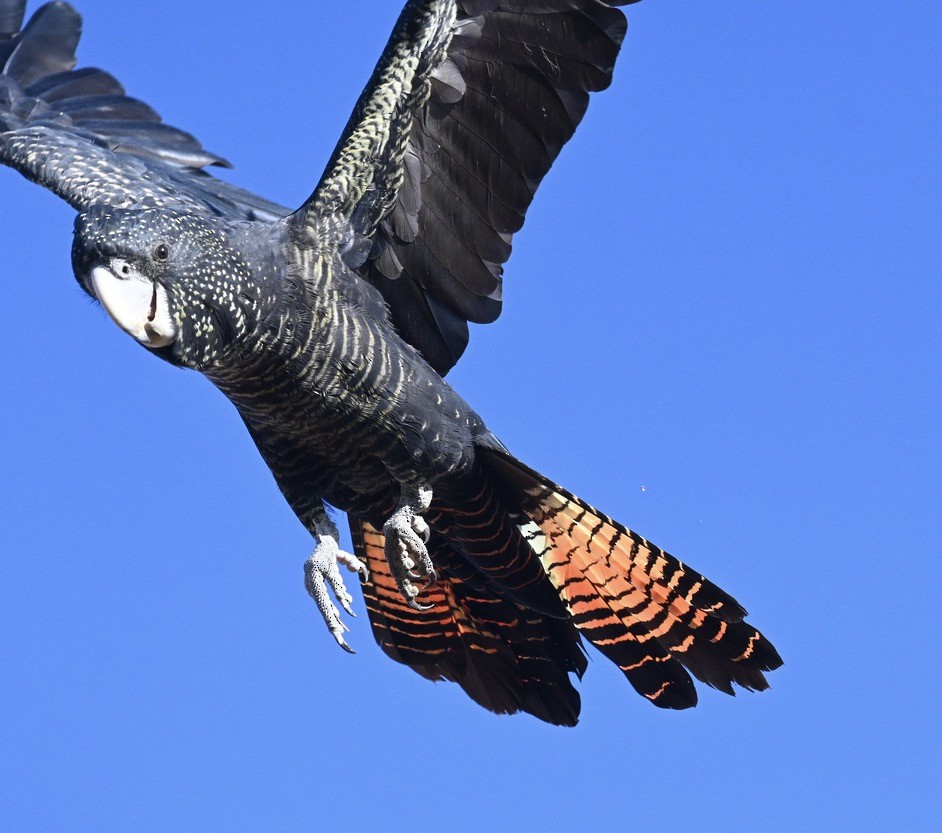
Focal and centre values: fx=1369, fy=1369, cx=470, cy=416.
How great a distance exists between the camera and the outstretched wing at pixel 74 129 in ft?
27.5

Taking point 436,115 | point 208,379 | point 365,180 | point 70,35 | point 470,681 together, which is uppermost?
point 70,35

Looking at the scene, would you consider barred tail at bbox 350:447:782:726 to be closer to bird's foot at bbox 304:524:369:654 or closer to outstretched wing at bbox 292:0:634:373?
bird's foot at bbox 304:524:369:654

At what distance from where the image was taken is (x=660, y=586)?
8.23 m

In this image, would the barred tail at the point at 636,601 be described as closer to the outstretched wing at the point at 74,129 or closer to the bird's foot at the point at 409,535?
the bird's foot at the point at 409,535

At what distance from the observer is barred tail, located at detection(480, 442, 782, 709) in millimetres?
8078

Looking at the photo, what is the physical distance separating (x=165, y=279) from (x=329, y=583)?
215cm

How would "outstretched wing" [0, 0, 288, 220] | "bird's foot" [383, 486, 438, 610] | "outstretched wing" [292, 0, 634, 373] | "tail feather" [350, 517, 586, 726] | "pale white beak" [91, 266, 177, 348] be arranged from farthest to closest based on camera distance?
"tail feather" [350, 517, 586, 726] → "outstretched wing" [0, 0, 288, 220] → "bird's foot" [383, 486, 438, 610] → "outstretched wing" [292, 0, 634, 373] → "pale white beak" [91, 266, 177, 348]

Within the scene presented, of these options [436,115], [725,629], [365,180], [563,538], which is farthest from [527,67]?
[725,629]

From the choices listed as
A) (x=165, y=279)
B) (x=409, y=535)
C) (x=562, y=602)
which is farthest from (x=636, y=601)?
(x=165, y=279)

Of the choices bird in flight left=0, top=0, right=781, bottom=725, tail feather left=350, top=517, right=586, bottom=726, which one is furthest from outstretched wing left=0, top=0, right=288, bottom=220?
tail feather left=350, top=517, right=586, bottom=726

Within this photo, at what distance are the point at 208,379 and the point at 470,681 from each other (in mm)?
2741

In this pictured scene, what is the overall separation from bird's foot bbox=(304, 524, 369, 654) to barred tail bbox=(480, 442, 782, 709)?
107cm

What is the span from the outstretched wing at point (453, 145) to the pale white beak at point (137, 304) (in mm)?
1140

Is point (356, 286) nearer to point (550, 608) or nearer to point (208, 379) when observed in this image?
point (208, 379)
